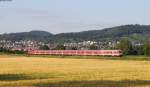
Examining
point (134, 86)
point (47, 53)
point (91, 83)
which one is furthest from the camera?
point (47, 53)

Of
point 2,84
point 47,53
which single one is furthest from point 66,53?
point 2,84

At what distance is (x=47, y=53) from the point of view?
11394 cm

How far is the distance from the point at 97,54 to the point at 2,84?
227 feet

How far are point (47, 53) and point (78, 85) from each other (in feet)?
297

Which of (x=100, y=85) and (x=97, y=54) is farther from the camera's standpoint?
(x=97, y=54)

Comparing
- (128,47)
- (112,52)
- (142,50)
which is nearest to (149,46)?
(142,50)

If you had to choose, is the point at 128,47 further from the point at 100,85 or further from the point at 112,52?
the point at 100,85

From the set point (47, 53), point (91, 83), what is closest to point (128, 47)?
point (47, 53)

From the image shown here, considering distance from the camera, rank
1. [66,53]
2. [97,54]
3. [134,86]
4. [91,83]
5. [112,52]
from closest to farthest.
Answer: [134,86] < [91,83] < [112,52] < [97,54] < [66,53]

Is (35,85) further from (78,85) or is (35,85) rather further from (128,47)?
(128,47)

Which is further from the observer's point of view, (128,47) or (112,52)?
(128,47)

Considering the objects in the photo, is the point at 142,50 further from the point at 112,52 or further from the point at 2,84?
the point at 2,84

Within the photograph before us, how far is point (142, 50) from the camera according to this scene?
110 m

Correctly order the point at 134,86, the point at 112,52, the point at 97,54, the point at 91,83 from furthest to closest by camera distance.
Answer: the point at 97,54, the point at 112,52, the point at 91,83, the point at 134,86
